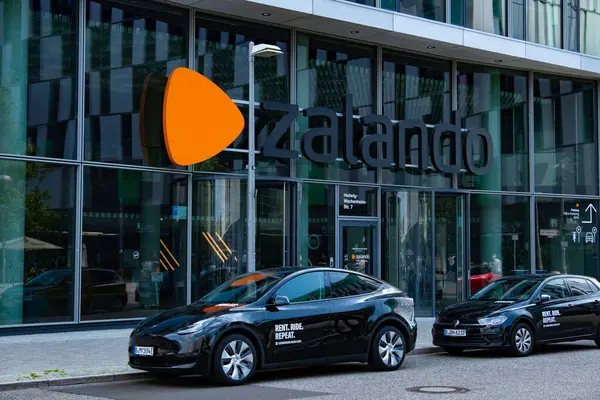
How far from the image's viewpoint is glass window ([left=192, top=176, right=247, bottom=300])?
20516 mm

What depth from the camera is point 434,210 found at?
80.0 feet

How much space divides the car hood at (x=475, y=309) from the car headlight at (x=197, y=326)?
5.70 m

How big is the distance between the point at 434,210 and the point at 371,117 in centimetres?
317

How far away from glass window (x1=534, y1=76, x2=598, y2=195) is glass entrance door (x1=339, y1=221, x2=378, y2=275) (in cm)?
691

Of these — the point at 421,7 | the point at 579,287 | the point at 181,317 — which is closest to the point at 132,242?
the point at 181,317

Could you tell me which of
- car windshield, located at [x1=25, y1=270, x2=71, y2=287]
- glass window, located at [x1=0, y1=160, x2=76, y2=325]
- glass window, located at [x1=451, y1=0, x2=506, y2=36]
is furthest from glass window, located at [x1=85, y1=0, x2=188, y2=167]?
glass window, located at [x1=451, y1=0, x2=506, y2=36]

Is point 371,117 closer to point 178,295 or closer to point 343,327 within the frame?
point 178,295

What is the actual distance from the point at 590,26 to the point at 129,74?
16473mm

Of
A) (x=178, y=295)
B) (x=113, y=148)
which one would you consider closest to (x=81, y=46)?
(x=113, y=148)

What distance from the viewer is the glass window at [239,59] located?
20.9 m

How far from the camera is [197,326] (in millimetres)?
11750

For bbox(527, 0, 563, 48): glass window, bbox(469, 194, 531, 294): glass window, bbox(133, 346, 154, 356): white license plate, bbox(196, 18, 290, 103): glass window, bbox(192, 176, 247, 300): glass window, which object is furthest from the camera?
bbox(527, 0, 563, 48): glass window

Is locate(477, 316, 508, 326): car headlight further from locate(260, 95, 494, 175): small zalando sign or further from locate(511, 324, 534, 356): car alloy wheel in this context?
locate(260, 95, 494, 175): small zalando sign

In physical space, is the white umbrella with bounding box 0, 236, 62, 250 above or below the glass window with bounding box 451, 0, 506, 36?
below
